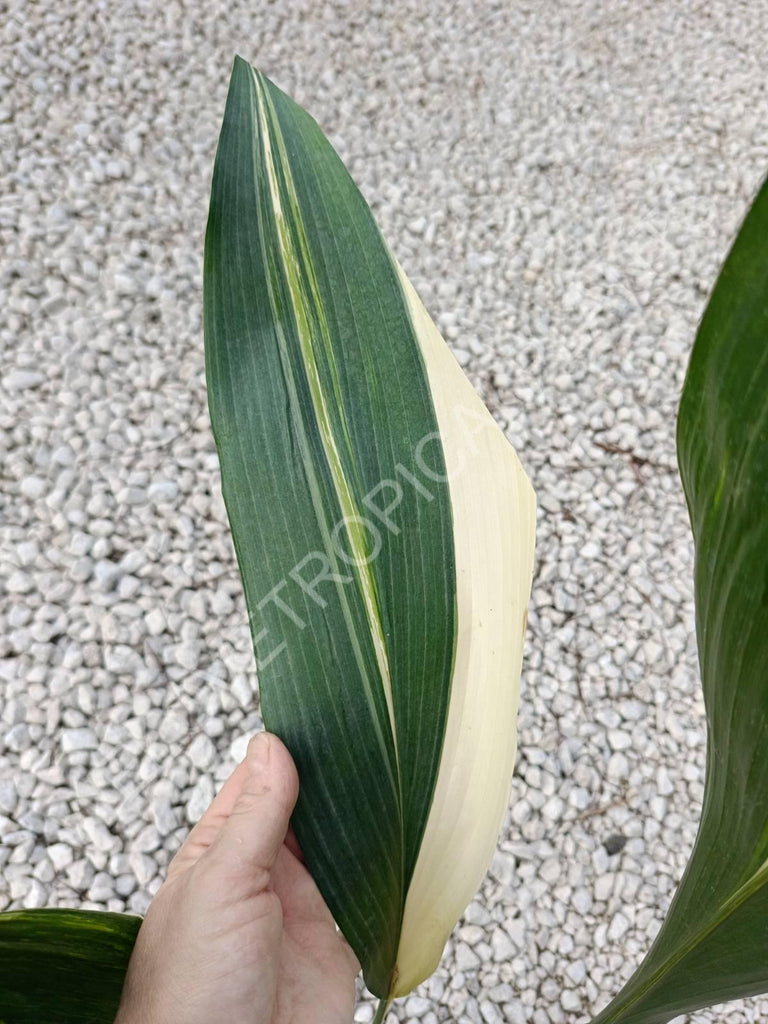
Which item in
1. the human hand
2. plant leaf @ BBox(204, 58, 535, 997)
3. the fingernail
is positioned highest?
plant leaf @ BBox(204, 58, 535, 997)

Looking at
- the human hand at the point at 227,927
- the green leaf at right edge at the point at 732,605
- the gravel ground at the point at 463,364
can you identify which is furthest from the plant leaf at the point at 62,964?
the gravel ground at the point at 463,364

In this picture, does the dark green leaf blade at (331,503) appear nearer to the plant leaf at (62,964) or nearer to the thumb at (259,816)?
the thumb at (259,816)

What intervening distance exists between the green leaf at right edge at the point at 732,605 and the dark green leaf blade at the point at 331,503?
18 cm

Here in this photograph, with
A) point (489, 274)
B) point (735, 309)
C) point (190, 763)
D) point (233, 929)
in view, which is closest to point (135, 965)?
point (233, 929)

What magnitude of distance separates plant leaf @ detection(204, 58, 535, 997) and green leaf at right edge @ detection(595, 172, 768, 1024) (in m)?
0.17

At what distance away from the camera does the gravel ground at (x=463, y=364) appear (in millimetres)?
934

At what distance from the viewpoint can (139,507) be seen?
112cm

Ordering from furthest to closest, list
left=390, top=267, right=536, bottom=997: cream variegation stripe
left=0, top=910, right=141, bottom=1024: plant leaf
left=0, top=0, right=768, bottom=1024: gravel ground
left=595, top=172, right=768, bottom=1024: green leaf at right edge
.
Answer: left=0, top=0, right=768, bottom=1024: gravel ground < left=390, top=267, right=536, bottom=997: cream variegation stripe < left=0, top=910, right=141, bottom=1024: plant leaf < left=595, top=172, right=768, bottom=1024: green leaf at right edge

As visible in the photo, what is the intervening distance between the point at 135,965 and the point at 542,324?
3.60 ft

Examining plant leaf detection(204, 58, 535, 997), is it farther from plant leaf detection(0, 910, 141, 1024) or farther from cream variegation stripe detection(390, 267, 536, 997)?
plant leaf detection(0, 910, 141, 1024)

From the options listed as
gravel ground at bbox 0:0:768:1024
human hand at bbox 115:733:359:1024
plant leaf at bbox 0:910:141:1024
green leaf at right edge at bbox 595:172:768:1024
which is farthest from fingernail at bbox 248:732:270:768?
gravel ground at bbox 0:0:768:1024

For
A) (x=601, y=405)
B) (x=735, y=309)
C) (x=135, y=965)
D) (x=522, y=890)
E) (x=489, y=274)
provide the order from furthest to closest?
(x=489, y=274) → (x=601, y=405) → (x=522, y=890) → (x=135, y=965) → (x=735, y=309)

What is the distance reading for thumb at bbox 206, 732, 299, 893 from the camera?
1.55 feet

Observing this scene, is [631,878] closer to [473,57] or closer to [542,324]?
[542,324]
